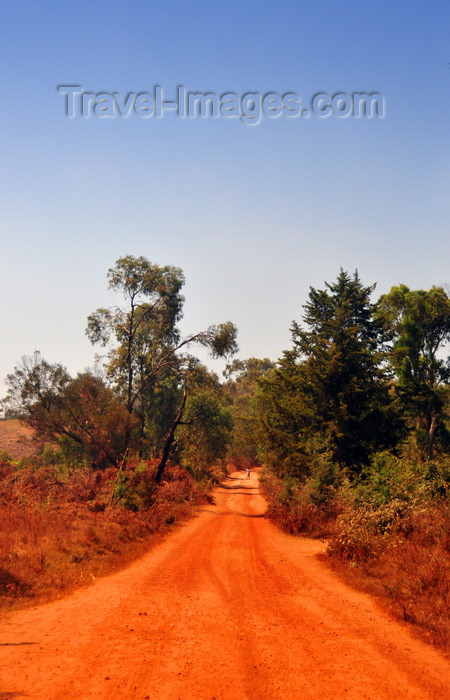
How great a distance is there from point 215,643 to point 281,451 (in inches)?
820

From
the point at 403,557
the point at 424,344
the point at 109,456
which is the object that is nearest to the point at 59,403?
the point at 109,456

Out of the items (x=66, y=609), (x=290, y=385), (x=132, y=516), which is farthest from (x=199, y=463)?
(x=66, y=609)

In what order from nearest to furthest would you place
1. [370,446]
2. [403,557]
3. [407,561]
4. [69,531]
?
[407,561] < [403,557] < [69,531] < [370,446]

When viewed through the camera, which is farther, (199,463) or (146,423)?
(146,423)

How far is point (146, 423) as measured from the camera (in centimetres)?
5019

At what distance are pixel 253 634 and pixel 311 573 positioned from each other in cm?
507

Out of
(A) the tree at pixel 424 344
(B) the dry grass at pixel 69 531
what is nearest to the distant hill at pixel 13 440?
(B) the dry grass at pixel 69 531

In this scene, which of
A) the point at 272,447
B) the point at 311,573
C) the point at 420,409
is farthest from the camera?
the point at 420,409

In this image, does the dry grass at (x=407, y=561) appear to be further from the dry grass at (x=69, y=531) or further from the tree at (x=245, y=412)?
the tree at (x=245, y=412)

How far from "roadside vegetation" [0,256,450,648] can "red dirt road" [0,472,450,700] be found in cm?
98

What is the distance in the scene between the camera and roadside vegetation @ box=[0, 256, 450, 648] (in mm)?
11812

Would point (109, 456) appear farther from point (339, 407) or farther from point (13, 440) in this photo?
point (13, 440)

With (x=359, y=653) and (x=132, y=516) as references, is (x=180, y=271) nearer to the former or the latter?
(x=132, y=516)

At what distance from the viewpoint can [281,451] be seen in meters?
28.0
